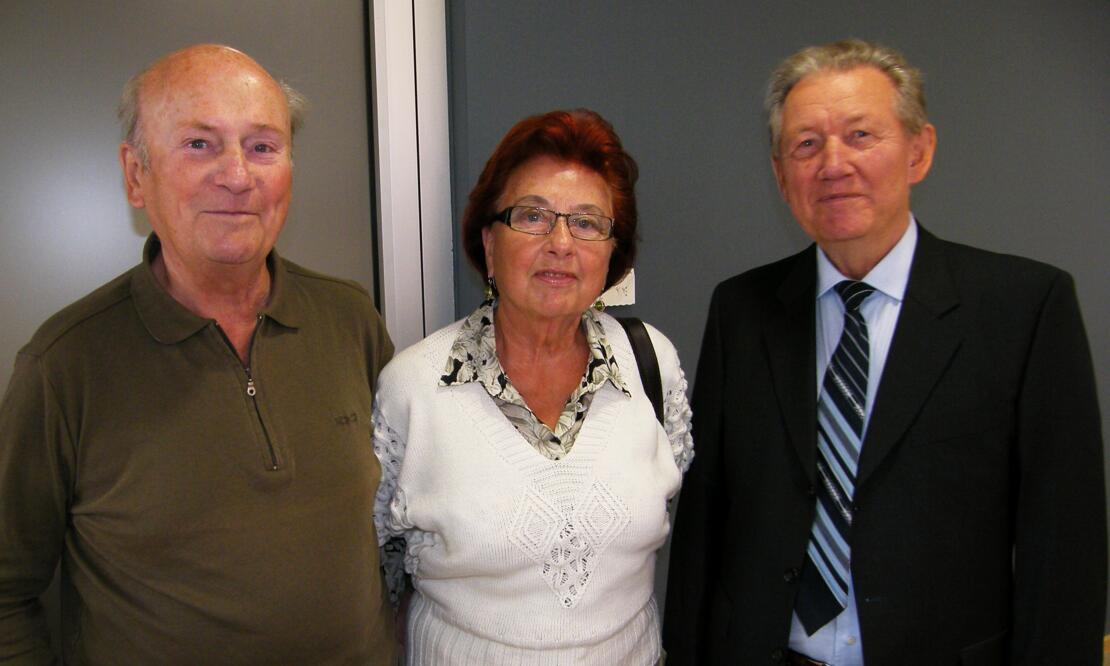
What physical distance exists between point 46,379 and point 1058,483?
1484 mm

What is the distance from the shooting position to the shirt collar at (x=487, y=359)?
1.37 meters

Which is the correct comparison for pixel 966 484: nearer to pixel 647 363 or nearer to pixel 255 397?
pixel 647 363

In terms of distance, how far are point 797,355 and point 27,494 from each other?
47.7 inches

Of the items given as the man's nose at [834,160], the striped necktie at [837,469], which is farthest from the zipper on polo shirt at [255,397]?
the man's nose at [834,160]

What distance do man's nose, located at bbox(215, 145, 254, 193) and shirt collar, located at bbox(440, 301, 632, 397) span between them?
492 millimetres

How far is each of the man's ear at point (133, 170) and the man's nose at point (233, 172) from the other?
122 mm

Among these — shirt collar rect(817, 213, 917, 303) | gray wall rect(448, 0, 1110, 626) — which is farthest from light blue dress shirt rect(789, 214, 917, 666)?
gray wall rect(448, 0, 1110, 626)

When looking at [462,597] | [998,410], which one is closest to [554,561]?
[462,597]

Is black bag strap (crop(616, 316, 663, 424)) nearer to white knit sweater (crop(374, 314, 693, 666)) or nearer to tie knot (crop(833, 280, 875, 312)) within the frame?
white knit sweater (crop(374, 314, 693, 666))

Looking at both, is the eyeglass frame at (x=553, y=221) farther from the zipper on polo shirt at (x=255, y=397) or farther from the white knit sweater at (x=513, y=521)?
the zipper on polo shirt at (x=255, y=397)

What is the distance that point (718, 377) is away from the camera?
4.59 ft

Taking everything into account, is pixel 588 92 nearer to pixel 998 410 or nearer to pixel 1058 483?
pixel 998 410

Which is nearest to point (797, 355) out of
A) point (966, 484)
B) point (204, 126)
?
point (966, 484)

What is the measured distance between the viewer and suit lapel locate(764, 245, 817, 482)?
1.23m
